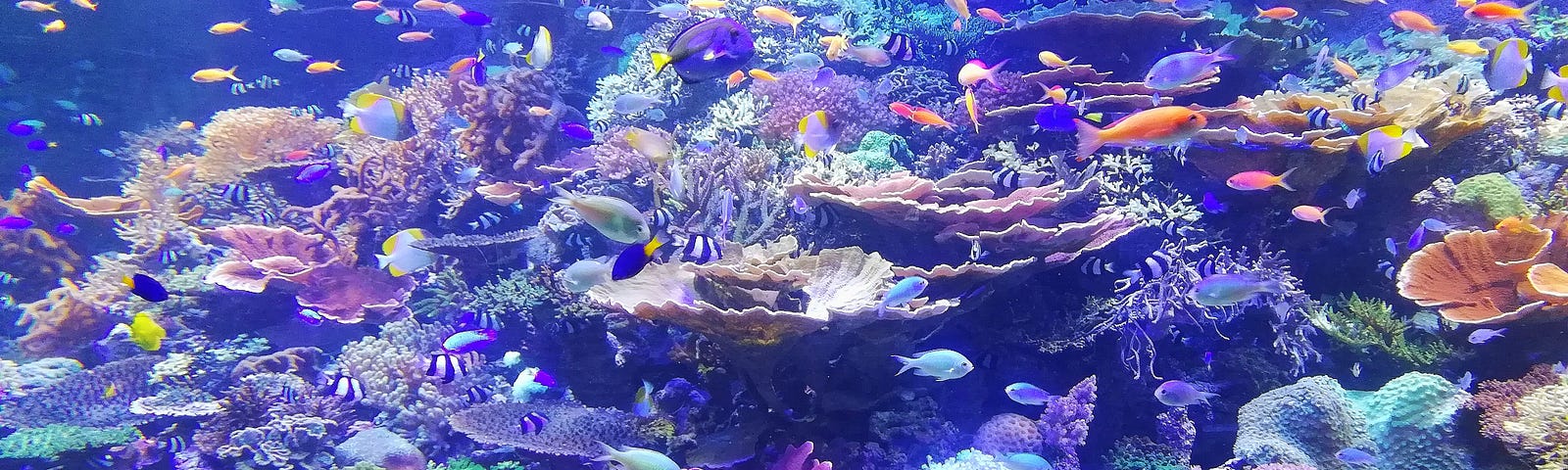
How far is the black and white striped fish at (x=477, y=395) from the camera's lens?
15.4 ft

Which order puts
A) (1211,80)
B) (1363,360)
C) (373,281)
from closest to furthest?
(1363,360), (1211,80), (373,281)

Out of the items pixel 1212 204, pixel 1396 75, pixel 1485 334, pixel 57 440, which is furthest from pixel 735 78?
pixel 57 440

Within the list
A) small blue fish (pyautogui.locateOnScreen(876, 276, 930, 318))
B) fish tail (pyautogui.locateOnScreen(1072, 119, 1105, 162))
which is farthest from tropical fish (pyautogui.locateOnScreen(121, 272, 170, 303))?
fish tail (pyautogui.locateOnScreen(1072, 119, 1105, 162))

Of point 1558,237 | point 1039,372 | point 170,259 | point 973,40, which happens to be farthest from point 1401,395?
point 170,259

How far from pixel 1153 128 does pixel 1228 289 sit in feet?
4.71

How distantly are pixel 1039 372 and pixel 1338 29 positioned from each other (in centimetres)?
762

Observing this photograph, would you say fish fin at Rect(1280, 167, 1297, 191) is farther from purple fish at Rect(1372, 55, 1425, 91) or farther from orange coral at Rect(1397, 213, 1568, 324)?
purple fish at Rect(1372, 55, 1425, 91)

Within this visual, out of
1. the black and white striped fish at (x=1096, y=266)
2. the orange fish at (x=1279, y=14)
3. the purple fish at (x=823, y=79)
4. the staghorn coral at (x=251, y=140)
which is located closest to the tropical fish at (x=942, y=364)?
the black and white striped fish at (x=1096, y=266)

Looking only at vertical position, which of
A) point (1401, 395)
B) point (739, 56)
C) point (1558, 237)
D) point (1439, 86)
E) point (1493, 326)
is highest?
point (739, 56)

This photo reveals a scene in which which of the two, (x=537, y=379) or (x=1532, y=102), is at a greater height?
(x=1532, y=102)

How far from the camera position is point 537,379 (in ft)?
15.0

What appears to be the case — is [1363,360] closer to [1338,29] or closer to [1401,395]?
[1401,395]

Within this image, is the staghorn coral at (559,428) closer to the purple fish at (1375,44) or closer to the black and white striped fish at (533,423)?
the black and white striped fish at (533,423)

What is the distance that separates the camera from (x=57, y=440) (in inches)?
212
